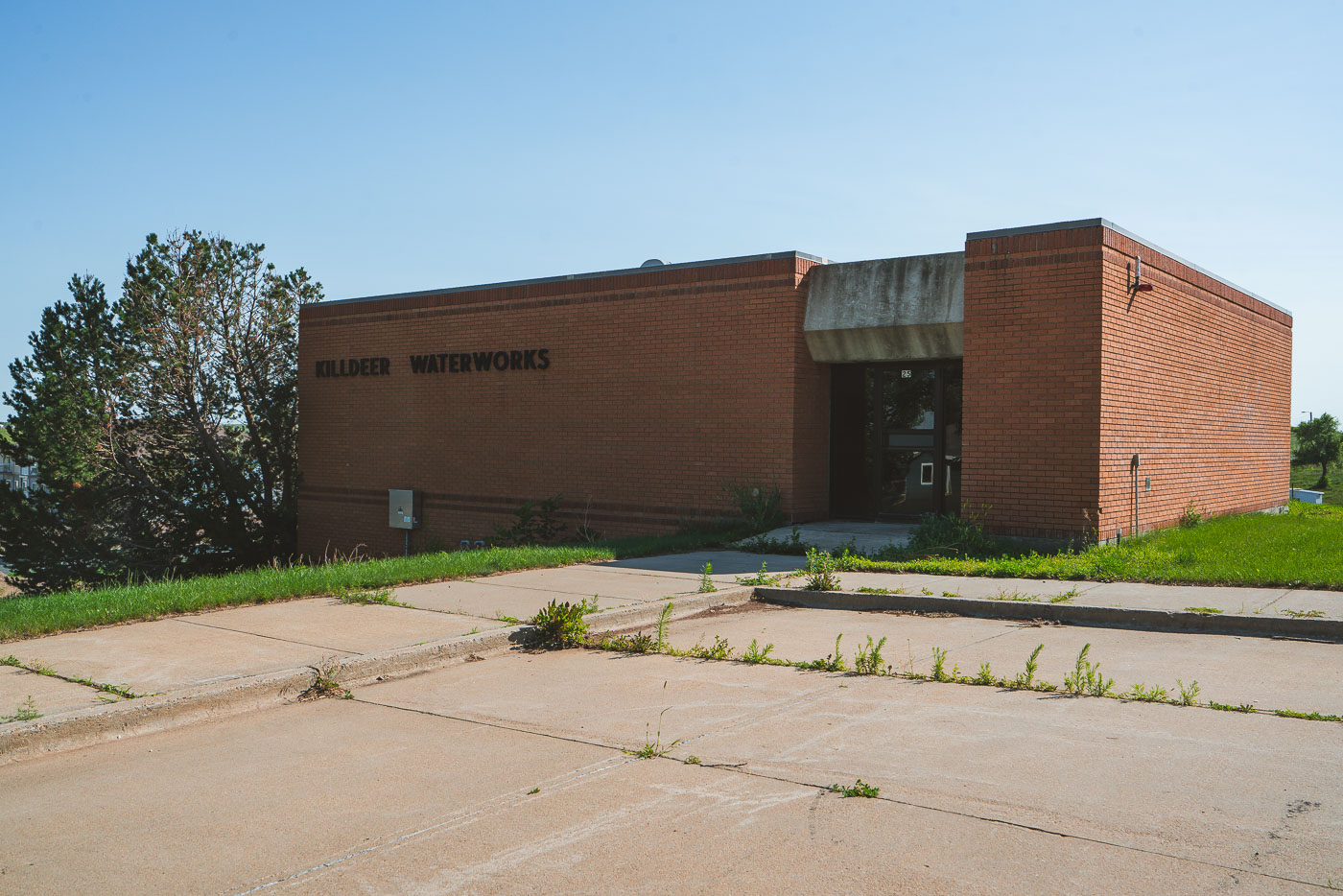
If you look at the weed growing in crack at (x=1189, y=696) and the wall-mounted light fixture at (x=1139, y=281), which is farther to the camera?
the wall-mounted light fixture at (x=1139, y=281)

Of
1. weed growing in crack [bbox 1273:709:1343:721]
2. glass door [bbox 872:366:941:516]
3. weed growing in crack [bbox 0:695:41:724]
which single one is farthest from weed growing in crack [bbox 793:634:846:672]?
glass door [bbox 872:366:941:516]

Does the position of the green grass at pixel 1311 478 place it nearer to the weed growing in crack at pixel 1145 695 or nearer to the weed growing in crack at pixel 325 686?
the weed growing in crack at pixel 1145 695

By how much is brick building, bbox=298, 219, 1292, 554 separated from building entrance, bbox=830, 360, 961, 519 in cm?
4

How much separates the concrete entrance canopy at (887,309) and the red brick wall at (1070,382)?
0.66 meters

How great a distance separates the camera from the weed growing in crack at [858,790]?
4.70 m

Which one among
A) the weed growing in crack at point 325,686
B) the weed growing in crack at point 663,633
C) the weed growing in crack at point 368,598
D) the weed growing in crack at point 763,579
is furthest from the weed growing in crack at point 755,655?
the weed growing in crack at point 368,598

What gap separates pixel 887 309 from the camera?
1583cm

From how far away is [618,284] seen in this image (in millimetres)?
18109

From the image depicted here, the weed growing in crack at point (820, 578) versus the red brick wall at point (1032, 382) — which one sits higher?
the red brick wall at point (1032, 382)

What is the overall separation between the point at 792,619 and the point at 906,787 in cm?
502

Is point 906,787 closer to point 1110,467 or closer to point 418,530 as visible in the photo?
point 1110,467

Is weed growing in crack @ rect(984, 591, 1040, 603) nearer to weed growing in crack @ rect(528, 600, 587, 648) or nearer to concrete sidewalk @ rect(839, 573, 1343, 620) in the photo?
concrete sidewalk @ rect(839, 573, 1343, 620)

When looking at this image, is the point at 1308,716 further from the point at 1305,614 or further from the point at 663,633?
the point at 663,633

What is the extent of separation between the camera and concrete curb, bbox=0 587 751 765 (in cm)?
566
